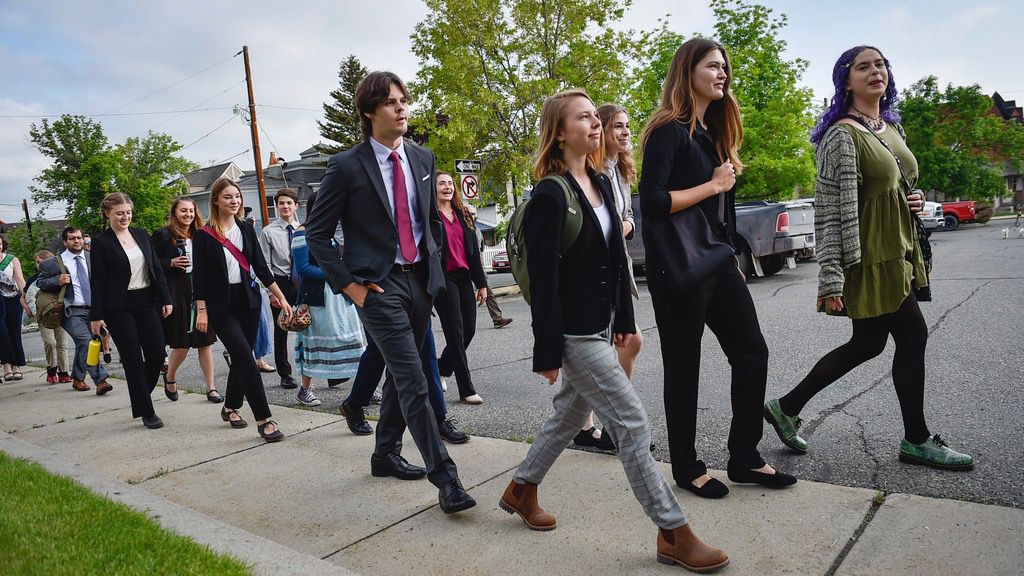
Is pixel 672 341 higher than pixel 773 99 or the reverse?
the reverse

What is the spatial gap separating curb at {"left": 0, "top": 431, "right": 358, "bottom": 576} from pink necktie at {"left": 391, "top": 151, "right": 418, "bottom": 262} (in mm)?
1441

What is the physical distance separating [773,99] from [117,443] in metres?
25.6

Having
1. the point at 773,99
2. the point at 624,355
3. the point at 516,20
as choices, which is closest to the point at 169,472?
the point at 624,355

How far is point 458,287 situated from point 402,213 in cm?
219

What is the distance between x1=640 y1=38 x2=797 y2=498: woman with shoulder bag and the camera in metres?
2.99

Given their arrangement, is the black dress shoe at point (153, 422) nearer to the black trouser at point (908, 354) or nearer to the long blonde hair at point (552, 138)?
the long blonde hair at point (552, 138)

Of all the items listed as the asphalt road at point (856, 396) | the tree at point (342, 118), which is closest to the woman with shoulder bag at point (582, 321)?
the asphalt road at point (856, 396)

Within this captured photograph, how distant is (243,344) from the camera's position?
498 centimetres

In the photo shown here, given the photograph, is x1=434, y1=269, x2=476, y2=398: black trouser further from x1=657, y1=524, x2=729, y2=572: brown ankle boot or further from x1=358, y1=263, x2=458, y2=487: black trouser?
x1=657, y1=524, x2=729, y2=572: brown ankle boot

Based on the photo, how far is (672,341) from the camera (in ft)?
10.3

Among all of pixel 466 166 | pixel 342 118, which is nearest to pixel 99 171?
pixel 342 118

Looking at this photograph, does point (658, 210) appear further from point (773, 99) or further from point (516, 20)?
point (773, 99)

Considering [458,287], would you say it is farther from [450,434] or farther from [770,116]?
[770,116]

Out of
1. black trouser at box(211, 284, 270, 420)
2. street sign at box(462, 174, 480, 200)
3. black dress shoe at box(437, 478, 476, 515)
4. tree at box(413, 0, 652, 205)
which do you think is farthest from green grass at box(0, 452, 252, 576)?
tree at box(413, 0, 652, 205)
